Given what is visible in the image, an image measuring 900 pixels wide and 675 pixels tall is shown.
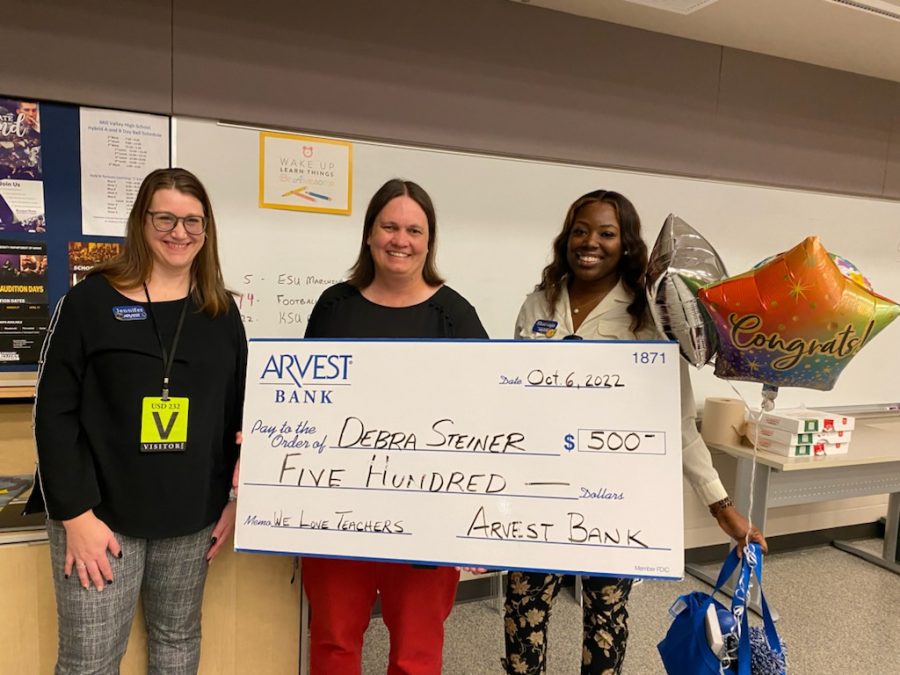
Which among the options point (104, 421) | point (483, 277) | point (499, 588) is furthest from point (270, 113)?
point (499, 588)

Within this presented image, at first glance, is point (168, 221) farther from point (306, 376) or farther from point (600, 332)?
point (600, 332)

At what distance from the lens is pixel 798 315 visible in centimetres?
105

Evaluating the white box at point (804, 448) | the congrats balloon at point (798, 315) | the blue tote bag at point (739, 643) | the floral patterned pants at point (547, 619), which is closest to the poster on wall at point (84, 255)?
the floral patterned pants at point (547, 619)

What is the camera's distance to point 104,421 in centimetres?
118

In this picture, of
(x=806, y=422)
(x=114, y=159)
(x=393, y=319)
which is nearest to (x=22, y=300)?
(x=114, y=159)

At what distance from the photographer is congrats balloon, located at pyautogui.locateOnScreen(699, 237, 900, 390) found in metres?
1.03

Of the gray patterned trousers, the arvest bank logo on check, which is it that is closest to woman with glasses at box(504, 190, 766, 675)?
the arvest bank logo on check

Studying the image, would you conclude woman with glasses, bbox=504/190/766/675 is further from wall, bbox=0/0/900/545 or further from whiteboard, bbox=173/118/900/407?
wall, bbox=0/0/900/545

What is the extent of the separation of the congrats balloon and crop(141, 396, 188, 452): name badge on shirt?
1.10m

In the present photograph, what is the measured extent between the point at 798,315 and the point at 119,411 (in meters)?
1.33

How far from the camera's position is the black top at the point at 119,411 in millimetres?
1156

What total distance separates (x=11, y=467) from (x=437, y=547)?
1683 millimetres

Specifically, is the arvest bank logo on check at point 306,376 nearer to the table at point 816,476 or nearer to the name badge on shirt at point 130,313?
the name badge on shirt at point 130,313

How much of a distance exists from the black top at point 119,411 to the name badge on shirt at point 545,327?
81 centimetres
